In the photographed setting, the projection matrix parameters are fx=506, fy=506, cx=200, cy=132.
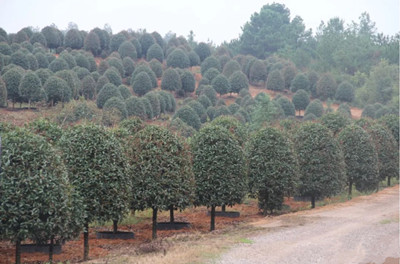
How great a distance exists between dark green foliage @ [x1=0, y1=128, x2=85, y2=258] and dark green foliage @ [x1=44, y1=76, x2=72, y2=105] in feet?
111

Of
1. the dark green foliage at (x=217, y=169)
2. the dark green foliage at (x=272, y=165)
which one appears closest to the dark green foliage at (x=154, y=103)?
the dark green foliage at (x=272, y=165)

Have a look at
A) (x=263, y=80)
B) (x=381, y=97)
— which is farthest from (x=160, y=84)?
(x=381, y=97)

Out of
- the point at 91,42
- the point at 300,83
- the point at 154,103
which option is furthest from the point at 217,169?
the point at 91,42

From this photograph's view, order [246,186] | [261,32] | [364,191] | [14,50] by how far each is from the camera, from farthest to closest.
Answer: [261,32] → [14,50] → [364,191] → [246,186]

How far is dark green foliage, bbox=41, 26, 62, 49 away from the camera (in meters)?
73.3

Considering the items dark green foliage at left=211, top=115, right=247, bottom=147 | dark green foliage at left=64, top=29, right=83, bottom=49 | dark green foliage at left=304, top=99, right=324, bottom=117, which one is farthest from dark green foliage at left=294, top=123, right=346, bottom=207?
dark green foliage at left=64, top=29, right=83, bottom=49

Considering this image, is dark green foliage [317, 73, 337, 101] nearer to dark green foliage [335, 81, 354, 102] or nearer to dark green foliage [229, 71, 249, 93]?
dark green foliage [335, 81, 354, 102]

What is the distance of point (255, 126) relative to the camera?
46.4 m

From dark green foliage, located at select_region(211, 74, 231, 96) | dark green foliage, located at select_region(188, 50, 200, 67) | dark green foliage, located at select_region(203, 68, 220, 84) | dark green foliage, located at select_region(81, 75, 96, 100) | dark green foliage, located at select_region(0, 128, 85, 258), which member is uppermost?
dark green foliage, located at select_region(188, 50, 200, 67)

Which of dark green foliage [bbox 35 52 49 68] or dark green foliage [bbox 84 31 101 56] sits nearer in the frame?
dark green foliage [bbox 35 52 49 68]

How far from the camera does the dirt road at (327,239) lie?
13078 mm

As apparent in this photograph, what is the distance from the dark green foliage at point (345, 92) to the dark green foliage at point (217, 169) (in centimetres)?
5303

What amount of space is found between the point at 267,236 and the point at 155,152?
14.9 feet

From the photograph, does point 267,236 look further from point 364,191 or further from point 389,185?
point 389,185
